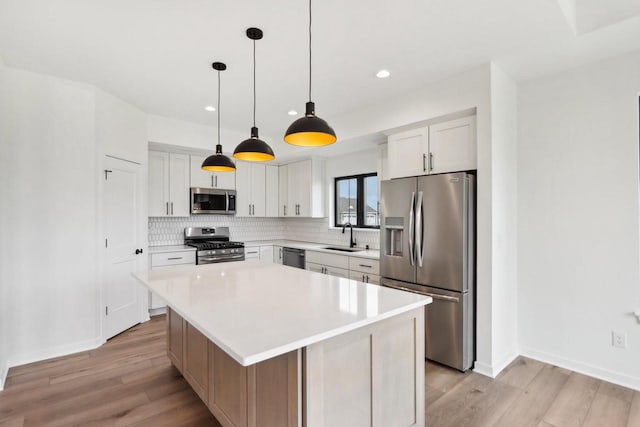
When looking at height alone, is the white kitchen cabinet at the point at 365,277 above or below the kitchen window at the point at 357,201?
below

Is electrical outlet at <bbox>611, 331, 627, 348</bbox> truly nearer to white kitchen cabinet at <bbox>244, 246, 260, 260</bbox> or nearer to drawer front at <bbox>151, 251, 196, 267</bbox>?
white kitchen cabinet at <bbox>244, 246, 260, 260</bbox>

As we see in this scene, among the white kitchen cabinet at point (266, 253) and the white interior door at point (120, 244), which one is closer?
the white interior door at point (120, 244)

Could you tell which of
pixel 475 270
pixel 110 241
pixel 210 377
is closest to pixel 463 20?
pixel 475 270

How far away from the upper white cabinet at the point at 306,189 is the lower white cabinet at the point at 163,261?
1767mm

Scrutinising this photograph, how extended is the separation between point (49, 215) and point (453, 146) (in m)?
3.84

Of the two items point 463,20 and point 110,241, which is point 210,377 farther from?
point 463,20

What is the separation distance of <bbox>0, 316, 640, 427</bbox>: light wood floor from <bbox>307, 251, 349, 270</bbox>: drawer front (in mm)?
1524

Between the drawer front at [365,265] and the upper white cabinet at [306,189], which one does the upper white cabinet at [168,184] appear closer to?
the upper white cabinet at [306,189]

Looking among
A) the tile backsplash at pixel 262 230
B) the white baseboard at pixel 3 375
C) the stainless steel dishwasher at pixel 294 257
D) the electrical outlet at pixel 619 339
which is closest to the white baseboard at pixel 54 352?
the white baseboard at pixel 3 375

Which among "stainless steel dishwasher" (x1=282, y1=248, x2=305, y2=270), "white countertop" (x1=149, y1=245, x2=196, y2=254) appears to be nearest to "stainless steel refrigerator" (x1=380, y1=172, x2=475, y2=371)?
"stainless steel dishwasher" (x1=282, y1=248, x2=305, y2=270)

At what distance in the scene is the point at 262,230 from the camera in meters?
6.03

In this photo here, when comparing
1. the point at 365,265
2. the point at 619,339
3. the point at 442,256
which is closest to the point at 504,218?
the point at 442,256

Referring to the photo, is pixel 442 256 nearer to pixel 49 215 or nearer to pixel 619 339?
pixel 619 339

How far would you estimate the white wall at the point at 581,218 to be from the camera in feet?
8.39
